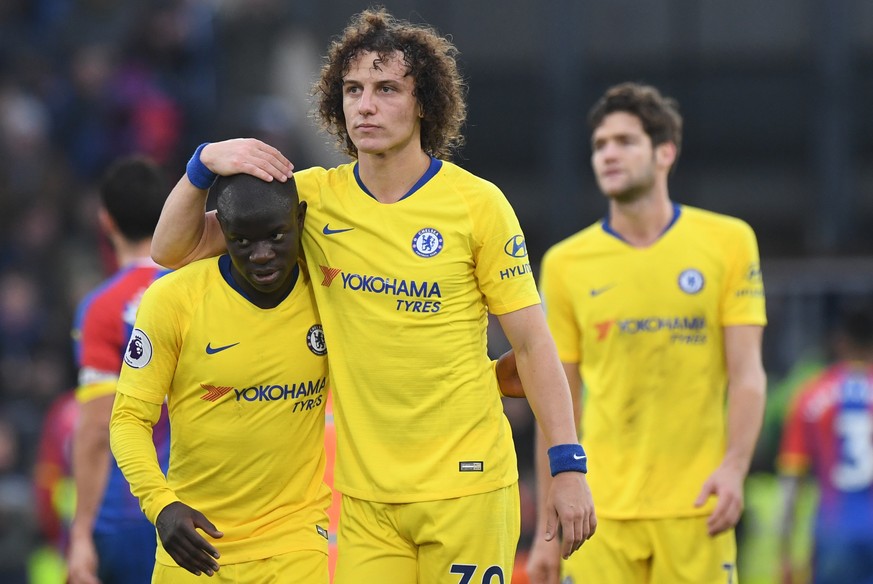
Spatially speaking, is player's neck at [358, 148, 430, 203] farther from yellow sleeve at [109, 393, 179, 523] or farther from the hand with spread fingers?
the hand with spread fingers

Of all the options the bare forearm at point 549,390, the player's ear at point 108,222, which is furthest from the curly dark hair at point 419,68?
the player's ear at point 108,222

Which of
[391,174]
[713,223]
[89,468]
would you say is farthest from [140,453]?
[713,223]

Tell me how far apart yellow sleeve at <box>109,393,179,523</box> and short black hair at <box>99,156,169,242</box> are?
1.84m

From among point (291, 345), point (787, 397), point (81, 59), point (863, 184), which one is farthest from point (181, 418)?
point (863, 184)

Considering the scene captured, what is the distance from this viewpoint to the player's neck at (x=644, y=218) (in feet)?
Result: 22.9

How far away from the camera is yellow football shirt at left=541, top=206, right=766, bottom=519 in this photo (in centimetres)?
664

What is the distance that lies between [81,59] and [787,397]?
8.05m

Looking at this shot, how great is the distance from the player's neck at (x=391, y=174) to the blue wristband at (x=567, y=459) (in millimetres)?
1031

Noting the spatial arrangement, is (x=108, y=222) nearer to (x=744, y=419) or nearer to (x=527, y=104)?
(x=744, y=419)

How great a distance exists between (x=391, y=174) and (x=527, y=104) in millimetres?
13283

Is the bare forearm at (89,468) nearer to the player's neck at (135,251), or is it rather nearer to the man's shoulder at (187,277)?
the player's neck at (135,251)

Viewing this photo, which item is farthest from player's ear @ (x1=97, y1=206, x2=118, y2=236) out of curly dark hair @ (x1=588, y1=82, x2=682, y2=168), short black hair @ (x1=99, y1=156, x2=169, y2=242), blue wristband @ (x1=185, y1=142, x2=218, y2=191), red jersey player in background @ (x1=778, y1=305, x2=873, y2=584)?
red jersey player in background @ (x1=778, y1=305, x2=873, y2=584)

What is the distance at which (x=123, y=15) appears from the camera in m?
17.1

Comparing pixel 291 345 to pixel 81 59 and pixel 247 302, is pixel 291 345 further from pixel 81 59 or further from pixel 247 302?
pixel 81 59
